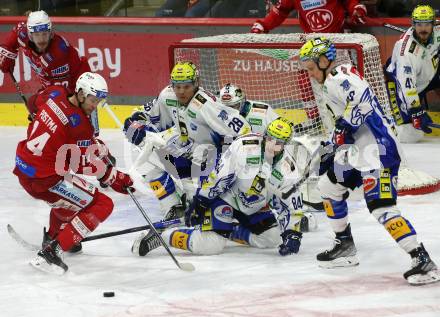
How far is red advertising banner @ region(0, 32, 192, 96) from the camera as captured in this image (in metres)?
9.89

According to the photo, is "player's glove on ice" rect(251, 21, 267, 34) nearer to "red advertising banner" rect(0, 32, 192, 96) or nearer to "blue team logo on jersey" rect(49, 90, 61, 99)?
"red advertising banner" rect(0, 32, 192, 96)

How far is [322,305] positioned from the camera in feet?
17.6

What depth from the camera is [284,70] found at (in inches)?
316

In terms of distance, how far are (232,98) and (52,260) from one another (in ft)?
5.39

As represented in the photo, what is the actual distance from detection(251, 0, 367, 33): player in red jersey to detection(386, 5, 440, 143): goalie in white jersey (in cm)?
43

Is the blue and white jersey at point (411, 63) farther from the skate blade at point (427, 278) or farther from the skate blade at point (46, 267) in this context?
the skate blade at point (46, 267)

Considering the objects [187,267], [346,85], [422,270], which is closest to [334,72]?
[346,85]

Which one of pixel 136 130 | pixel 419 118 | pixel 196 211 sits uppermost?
pixel 136 130

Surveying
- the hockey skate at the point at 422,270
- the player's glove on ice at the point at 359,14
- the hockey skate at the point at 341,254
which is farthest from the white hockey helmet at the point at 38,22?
the hockey skate at the point at 422,270

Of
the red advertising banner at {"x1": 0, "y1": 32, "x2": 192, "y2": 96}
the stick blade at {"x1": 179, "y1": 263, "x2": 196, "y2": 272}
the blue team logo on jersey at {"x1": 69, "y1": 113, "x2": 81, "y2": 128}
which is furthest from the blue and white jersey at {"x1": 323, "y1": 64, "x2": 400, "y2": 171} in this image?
the red advertising banner at {"x1": 0, "y1": 32, "x2": 192, "y2": 96}

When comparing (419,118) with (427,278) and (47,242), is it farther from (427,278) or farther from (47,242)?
(47,242)

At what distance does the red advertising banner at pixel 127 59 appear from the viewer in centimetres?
989

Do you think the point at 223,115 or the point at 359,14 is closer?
the point at 223,115

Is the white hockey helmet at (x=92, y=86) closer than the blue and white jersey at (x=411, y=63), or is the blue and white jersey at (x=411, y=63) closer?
the white hockey helmet at (x=92, y=86)
